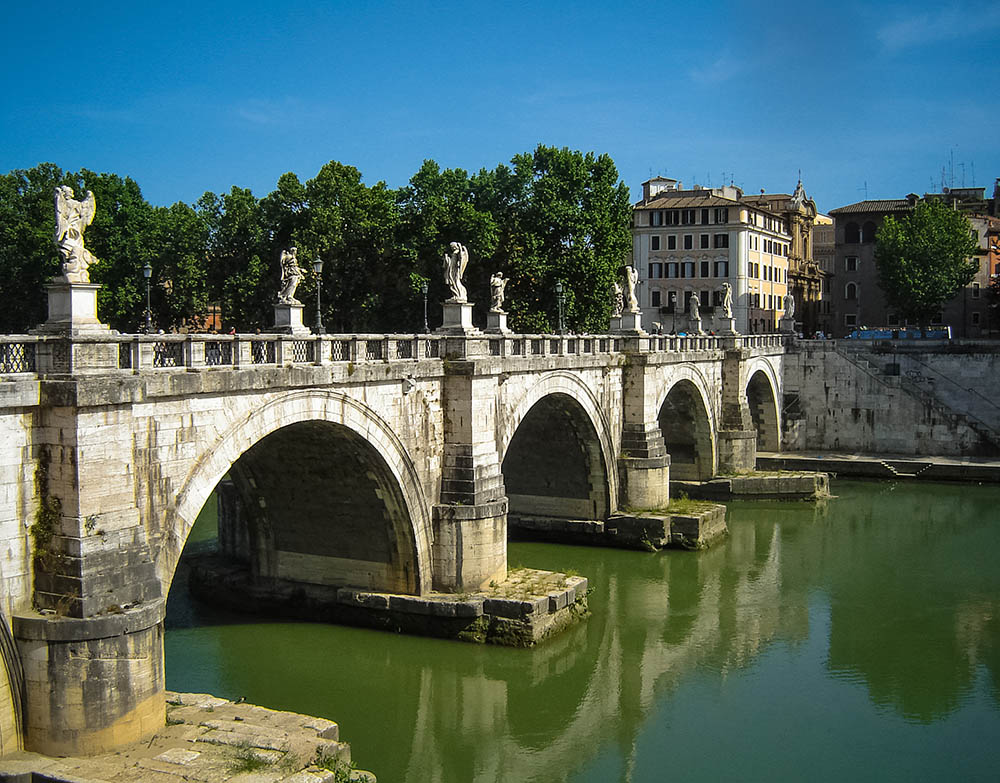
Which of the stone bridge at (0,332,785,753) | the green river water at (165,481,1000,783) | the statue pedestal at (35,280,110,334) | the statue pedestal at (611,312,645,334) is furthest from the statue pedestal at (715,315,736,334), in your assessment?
the statue pedestal at (35,280,110,334)

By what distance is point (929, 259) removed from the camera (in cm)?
5412

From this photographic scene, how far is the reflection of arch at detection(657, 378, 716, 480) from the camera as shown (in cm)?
3562

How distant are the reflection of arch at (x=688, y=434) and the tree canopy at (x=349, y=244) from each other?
24.8 ft

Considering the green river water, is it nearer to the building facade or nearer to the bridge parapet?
the bridge parapet

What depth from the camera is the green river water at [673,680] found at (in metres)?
15.6

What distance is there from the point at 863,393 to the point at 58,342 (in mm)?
37238

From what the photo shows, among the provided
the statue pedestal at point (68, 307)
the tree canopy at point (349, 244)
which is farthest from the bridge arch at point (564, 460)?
the statue pedestal at point (68, 307)

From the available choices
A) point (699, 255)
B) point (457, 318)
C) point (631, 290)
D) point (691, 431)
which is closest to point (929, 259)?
point (699, 255)

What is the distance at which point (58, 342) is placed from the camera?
39.8 ft

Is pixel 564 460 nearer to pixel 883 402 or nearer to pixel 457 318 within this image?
pixel 457 318

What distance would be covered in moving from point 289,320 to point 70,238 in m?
4.71

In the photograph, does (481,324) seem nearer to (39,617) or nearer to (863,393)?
(863,393)

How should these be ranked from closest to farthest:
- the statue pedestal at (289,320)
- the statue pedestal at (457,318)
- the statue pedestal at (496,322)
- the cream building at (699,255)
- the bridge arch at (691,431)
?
1. the statue pedestal at (289,320)
2. the statue pedestal at (457,318)
3. the statue pedestal at (496,322)
4. the bridge arch at (691,431)
5. the cream building at (699,255)

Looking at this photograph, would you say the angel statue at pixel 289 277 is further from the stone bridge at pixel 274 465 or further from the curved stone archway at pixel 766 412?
the curved stone archway at pixel 766 412
